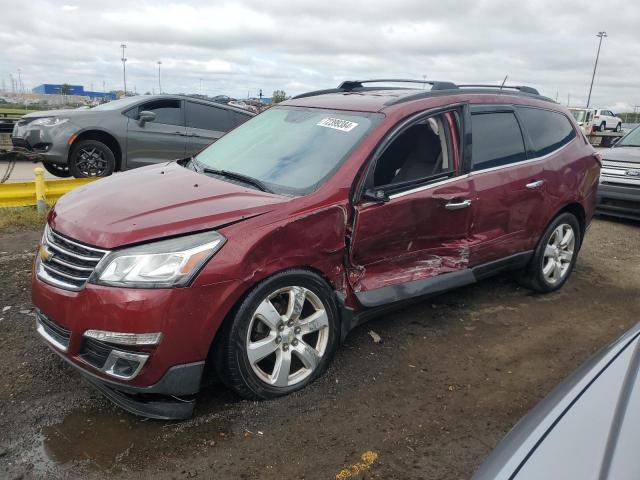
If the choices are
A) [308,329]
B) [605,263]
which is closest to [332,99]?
[308,329]

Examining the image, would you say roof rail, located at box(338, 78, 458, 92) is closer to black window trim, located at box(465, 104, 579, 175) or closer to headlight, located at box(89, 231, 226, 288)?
black window trim, located at box(465, 104, 579, 175)

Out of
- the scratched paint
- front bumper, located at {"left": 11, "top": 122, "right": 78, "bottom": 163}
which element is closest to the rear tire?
the scratched paint

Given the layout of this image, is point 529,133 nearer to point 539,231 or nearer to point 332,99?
point 539,231

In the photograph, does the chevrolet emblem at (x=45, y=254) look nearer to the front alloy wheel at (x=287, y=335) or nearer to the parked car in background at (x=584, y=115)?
the front alloy wheel at (x=287, y=335)

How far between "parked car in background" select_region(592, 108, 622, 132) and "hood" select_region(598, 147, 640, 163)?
3265 cm

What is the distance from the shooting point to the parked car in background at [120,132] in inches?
316

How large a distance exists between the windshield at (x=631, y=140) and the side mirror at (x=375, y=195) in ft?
24.1

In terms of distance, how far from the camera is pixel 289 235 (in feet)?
9.76

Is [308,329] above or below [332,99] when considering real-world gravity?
below

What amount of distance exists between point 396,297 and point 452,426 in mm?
888

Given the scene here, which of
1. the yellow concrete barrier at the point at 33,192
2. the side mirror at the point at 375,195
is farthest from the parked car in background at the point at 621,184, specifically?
the yellow concrete barrier at the point at 33,192

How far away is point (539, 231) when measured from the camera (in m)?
4.67

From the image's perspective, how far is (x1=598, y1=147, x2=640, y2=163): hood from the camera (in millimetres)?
8047

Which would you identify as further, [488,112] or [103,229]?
[488,112]
